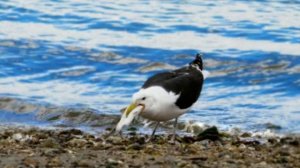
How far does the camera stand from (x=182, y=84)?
32.2 ft

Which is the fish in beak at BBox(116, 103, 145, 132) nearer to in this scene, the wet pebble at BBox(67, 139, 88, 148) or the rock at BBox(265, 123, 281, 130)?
the wet pebble at BBox(67, 139, 88, 148)

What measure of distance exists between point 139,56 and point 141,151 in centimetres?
893

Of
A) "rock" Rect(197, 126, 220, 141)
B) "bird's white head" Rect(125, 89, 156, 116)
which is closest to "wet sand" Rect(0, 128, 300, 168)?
"rock" Rect(197, 126, 220, 141)

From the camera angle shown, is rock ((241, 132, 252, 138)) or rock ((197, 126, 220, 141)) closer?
rock ((197, 126, 220, 141))

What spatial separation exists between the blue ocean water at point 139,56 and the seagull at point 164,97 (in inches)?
77.8

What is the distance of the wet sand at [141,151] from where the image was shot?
7.98 meters

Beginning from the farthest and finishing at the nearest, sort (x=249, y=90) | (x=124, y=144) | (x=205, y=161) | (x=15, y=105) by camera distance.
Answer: (x=249, y=90), (x=15, y=105), (x=124, y=144), (x=205, y=161)

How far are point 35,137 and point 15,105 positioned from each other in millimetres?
3348

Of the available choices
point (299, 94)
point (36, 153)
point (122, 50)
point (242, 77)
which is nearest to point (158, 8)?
point (122, 50)

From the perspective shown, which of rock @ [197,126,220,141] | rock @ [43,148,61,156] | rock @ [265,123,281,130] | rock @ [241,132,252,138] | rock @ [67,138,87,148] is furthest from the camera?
rock @ [265,123,281,130]

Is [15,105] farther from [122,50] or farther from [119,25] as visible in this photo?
[119,25]

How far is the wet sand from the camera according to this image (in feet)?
26.2

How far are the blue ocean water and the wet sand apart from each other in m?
1.91

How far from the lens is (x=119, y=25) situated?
20891 millimetres
